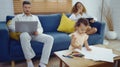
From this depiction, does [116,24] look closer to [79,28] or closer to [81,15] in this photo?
[81,15]

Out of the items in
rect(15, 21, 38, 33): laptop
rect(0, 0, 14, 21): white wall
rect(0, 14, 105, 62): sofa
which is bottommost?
rect(0, 14, 105, 62): sofa

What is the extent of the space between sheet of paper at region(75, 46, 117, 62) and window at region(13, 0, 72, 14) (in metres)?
1.70

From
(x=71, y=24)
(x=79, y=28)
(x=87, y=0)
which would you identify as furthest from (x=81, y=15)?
(x=79, y=28)

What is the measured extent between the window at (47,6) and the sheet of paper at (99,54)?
170 centimetres

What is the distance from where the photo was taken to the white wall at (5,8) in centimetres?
298

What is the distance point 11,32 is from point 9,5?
832 mm

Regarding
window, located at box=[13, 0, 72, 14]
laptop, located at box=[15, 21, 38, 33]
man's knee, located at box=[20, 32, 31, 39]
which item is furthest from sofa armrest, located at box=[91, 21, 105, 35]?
man's knee, located at box=[20, 32, 31, 39]

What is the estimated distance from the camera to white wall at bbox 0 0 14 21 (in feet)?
9.77

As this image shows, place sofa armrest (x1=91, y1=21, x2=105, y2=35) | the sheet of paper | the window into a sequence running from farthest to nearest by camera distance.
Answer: the window → sofa armrest (x1=91, y1=21, x2=105, y2=35) → the sheet of paper

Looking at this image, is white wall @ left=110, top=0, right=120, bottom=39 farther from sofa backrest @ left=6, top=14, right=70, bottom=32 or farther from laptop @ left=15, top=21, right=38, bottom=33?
laptop @ left=15, top=21, right=38, bottom=33

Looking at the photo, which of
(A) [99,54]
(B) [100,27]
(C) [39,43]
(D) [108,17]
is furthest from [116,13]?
(A) [99,54]

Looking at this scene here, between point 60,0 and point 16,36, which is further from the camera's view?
point 60,0

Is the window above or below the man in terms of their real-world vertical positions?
above

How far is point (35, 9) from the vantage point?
10.7 ft
